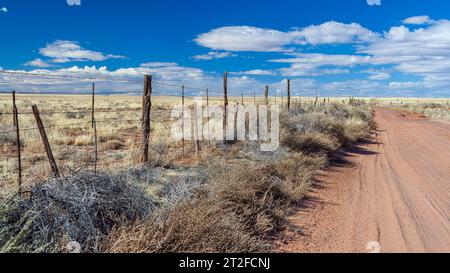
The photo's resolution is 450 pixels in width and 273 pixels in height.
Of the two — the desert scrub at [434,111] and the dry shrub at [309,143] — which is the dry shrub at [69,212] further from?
the desert scrub at [434,111]

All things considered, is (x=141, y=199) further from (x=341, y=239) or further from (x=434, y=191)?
(x=434, y=191)

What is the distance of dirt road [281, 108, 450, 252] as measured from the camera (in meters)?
6.26

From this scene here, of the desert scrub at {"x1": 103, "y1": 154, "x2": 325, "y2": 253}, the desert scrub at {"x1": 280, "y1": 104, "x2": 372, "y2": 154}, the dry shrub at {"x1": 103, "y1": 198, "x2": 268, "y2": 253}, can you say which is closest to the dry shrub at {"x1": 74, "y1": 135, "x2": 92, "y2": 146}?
the desert scrub at {"x1": 280, "y1": 104, "x2": 372, "y2": 154}

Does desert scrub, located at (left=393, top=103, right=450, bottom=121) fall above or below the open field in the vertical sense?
above

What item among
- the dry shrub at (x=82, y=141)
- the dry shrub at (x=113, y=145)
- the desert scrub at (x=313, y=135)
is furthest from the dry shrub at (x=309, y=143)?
the dry shrub at (x=82, y=141)

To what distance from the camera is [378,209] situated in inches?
314

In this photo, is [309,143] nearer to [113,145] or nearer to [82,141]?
[113,145]

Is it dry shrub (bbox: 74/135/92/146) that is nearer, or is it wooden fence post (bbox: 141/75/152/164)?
wooden fence post (bbox: 141/75/152/164)

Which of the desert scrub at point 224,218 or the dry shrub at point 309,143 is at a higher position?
the dry shrub at point 309,143

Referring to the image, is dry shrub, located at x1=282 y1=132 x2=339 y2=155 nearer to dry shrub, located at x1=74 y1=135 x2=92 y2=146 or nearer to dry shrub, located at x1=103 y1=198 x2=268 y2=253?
dry shrub, located at x1=103 y1=198 x2=268 y2=253

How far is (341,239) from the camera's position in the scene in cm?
641

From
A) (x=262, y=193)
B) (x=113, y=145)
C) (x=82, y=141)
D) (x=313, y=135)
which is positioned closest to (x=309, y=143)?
(x=313, y=135)

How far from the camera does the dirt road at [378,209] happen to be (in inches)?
246
